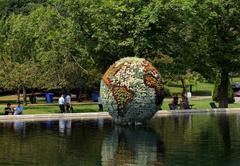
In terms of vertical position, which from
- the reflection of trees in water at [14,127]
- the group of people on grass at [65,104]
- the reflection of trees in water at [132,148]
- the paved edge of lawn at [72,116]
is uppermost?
the group of people on grass at [65,104]

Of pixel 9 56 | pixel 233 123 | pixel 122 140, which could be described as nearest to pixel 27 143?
pixel 122 140

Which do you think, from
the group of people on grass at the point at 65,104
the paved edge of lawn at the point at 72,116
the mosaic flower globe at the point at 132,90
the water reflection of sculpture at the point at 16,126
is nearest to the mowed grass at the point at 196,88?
the group of people on grass at the point at 65,104

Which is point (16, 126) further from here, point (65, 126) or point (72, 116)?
point (72, 116)

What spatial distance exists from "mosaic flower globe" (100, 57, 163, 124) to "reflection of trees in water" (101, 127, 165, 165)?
1.59m

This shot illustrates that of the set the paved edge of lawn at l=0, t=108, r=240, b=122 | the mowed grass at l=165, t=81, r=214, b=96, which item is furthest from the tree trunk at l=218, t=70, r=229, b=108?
the mowed grass at l=165, t=81, r=214, b=96

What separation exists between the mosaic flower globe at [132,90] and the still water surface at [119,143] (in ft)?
2.68

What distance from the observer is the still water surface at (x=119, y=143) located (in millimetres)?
15344

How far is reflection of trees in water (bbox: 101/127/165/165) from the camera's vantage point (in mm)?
15227

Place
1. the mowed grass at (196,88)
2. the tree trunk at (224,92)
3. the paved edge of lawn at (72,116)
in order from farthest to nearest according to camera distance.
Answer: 1. the mowed grass at (196,88)
2. the tree trunk at (224,92)
3. the paved edge of lawn at (72,116)

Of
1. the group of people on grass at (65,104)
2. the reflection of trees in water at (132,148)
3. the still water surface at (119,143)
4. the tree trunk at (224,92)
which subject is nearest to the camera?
the reflection of trees in water at (132,148)

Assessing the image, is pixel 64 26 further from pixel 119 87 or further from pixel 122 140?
pixel 122 140

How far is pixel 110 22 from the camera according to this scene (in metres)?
36.4

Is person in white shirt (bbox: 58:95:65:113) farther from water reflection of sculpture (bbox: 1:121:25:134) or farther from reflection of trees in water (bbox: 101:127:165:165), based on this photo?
reflection of trees in water (bbox: 101:127:165:165)

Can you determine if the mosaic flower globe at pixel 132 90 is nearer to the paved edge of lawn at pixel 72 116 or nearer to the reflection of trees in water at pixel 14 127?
the reflection of trees in water at pixel 14 127
